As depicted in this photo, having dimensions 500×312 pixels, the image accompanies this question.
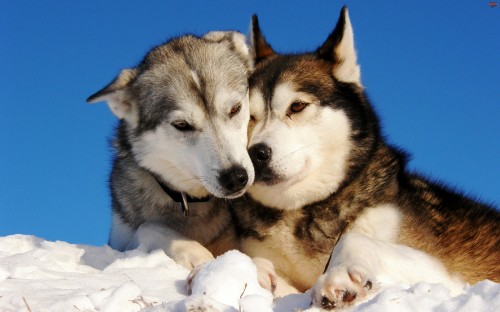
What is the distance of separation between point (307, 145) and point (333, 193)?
499 mm

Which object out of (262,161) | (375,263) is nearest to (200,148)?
(262,161)

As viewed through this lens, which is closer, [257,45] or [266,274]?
[266,274]

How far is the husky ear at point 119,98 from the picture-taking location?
5.84 m

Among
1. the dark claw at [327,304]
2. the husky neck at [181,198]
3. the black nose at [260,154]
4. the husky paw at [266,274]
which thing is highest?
the black nose at [260,154]

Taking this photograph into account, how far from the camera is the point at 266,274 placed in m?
4.48

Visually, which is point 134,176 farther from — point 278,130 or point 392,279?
point 392,279

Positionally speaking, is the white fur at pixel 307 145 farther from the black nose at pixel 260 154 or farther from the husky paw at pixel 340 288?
the husky paw at pixel 340 288

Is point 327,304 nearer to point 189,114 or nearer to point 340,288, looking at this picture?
point 340,288

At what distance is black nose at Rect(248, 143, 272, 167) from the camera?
4898 mm

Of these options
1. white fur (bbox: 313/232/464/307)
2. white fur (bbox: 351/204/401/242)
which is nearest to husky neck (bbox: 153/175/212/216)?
white fur (bbox: 351/204/401/242)

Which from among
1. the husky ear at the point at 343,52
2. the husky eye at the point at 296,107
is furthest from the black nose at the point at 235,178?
the husky ear at the point at 343,52

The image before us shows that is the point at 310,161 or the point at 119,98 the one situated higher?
the point at 119,98

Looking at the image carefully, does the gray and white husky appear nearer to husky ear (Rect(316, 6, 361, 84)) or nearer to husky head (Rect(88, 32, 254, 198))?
husky head (Rect(88, 32, 254, 198))

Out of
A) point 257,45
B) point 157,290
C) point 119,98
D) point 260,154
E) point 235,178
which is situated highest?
point 257,45
